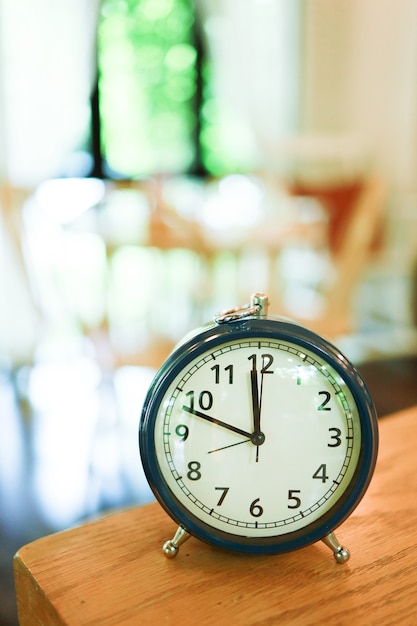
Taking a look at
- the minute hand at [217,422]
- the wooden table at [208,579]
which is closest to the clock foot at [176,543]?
the wooden table at [208,579]

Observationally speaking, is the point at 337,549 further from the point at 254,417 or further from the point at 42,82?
the point at 42,82

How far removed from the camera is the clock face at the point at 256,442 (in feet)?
1.98

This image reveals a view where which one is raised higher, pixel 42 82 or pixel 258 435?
pixel 42 82

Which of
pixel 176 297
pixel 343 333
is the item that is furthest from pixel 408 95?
pixel 343 333

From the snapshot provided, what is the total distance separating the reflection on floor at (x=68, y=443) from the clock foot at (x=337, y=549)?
3.45 ft

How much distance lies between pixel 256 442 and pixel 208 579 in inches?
5.2

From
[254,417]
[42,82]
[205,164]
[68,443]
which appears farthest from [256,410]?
[205,164]

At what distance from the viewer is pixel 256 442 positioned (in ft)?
2.00

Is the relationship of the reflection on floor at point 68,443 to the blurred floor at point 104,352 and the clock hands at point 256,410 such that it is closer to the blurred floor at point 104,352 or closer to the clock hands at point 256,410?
the blurred floor at point 104,352

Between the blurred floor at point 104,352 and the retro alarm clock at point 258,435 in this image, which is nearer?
the retro alarm clock at point 258,435

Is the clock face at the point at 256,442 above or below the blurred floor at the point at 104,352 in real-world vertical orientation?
above

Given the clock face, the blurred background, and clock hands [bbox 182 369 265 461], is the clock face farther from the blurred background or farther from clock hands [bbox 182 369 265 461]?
the blurred background

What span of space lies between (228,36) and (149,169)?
0.89 m

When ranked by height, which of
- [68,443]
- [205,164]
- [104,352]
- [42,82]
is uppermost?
[42,82]
